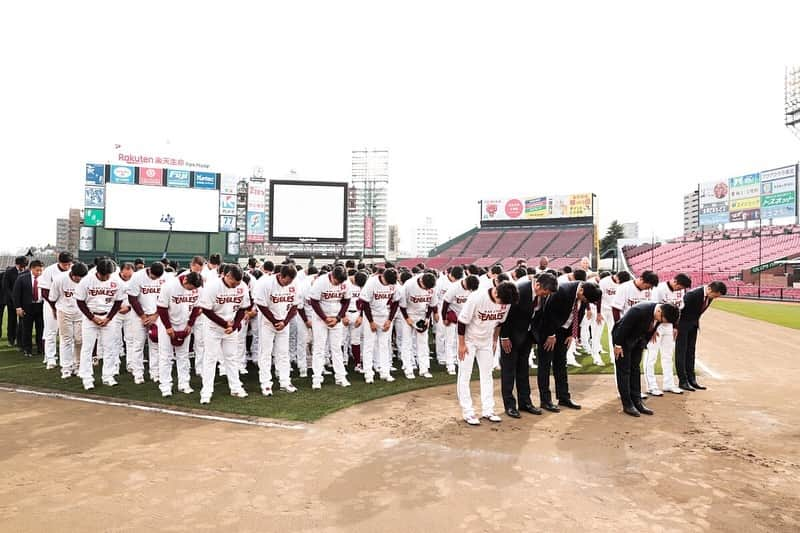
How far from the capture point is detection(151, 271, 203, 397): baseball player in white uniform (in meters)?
7.07

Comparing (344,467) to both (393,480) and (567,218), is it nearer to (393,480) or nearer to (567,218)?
(393,480)

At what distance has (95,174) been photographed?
45.7 m

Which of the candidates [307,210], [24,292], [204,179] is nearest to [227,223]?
[204,179]

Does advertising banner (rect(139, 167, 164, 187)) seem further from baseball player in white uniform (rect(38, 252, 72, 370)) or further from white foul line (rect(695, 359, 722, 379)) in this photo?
white foul line (rect(695, 359, 722, 379))

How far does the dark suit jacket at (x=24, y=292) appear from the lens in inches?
401

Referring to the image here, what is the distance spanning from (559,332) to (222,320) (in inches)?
186

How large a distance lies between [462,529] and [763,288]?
3414 cm

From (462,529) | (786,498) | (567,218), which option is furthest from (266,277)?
(567,218)

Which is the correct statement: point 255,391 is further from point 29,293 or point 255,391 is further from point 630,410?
point 29,293

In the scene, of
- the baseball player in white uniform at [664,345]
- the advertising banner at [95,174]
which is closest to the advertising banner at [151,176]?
the advertising banner at [95,174]

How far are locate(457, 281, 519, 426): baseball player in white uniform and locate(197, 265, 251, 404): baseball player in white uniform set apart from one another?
321 cm

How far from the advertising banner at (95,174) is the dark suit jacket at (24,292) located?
41.3 meters

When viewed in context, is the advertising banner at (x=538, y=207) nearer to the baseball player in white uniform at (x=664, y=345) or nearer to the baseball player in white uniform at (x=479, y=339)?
the baseball player in white uniform at (x=664, y=345)

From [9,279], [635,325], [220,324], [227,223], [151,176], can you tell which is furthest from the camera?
[151,176]
